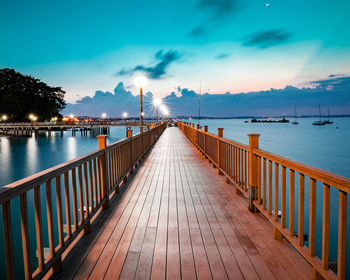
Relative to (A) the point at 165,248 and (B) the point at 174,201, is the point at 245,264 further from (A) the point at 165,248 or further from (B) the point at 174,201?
(B) the point at 174,201

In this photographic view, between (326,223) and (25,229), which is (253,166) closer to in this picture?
(326,223)

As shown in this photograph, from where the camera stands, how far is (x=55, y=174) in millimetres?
2188

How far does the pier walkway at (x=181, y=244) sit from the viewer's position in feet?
7.48

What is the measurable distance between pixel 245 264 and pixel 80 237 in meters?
2.03

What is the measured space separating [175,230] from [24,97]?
3035 inches

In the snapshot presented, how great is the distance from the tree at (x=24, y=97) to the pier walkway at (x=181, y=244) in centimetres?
7331

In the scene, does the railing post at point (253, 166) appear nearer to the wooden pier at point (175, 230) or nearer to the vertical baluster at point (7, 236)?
the wooden pier at point (175, 230)

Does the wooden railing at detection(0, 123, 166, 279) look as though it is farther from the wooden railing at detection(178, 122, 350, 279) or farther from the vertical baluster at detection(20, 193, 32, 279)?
the wooden railing at detection(178, 122, 350, 279)

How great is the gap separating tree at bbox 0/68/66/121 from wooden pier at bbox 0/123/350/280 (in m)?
73.1

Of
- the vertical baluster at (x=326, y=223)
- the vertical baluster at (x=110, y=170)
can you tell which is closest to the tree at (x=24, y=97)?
the vertical baluster at (x=110, y=170)

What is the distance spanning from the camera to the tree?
206 ft

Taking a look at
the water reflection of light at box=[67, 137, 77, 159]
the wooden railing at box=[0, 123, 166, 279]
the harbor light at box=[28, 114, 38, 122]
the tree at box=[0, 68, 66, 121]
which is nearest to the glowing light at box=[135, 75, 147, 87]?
the wooden railing at box=[0, 123, 166, 279]

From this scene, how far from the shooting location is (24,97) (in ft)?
215

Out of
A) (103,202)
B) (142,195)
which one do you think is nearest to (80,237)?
(103,202)
